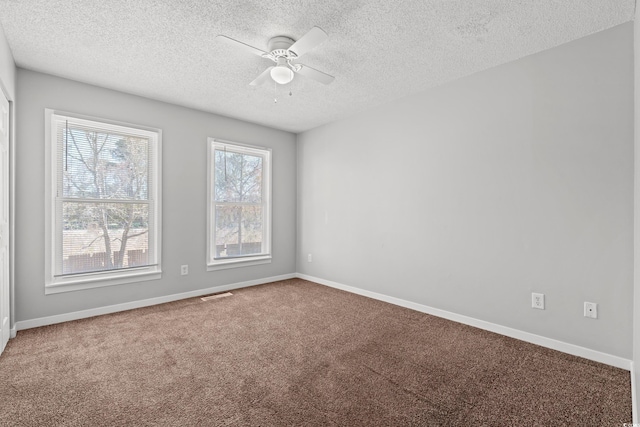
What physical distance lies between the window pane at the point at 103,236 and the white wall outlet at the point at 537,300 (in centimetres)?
413

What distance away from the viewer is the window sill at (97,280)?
3.07m

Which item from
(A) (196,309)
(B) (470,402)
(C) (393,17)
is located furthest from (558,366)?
(A) (196,309)

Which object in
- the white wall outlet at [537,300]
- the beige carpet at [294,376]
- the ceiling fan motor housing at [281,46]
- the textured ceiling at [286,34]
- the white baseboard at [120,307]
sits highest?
the textured ceiling at [286,34]

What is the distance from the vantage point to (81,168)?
128 inches

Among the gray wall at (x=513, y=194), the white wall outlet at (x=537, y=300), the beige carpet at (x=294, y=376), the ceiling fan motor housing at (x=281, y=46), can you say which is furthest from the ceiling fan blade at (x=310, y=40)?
the white wall outlet at (x=537, y=300)

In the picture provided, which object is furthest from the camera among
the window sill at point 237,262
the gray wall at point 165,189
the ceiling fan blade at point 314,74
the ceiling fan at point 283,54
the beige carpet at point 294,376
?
the window sill at point 237,262

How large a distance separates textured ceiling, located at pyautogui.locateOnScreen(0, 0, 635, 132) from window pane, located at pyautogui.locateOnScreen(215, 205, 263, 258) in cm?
176

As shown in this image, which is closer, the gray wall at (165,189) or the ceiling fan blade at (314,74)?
the ceiling fan blade at (314,74)

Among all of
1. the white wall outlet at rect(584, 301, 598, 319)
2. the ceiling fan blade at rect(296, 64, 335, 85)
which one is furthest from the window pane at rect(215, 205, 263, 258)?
the white wall outlet at rect(584, 301, 598, 319)

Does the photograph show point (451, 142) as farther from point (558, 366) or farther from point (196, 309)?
point (196, 309)

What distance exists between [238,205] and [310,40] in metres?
2.94

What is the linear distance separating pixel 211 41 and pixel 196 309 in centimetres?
278

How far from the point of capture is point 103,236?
11.2 ft

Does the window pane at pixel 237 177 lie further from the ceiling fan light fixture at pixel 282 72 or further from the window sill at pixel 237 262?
the ceiling fan light fixture at pixel 282 72
